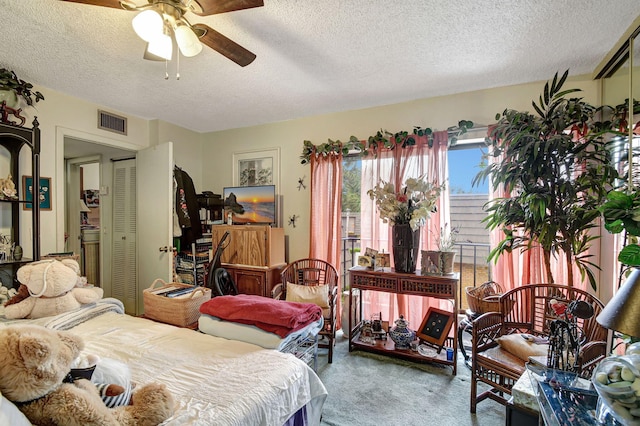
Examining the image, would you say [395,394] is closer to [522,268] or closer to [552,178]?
[522,268]

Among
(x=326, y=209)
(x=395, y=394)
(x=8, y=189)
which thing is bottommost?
(x=395, y=394)

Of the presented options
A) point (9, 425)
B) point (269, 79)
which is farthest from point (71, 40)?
→ point (9, 425)

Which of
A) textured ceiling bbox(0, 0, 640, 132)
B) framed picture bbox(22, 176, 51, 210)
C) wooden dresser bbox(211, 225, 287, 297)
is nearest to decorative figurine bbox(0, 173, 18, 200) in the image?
framed picture bbox(22, 176, 51, 210)

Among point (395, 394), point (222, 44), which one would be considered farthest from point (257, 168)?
point (395, 394)

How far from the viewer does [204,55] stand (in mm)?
2137

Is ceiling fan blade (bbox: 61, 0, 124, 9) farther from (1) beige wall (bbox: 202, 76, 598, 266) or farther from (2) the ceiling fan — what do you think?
(1) beige wall (bbox: 202, 76, 598, 266)

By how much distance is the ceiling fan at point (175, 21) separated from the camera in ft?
4.51

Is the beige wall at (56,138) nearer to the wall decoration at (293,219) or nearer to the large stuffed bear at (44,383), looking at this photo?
the wall decoration at (293,219)

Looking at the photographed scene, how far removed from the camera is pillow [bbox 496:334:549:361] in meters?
1.79

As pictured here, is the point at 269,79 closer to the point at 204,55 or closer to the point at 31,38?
the point at 204,55

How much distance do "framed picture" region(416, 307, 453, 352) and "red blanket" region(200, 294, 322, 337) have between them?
129cm

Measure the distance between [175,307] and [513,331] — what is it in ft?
7.98

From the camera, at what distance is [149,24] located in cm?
141

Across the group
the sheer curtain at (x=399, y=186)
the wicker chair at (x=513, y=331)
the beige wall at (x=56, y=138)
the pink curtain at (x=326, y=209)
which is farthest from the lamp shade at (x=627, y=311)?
the beige wall at (x=56, y=138)
